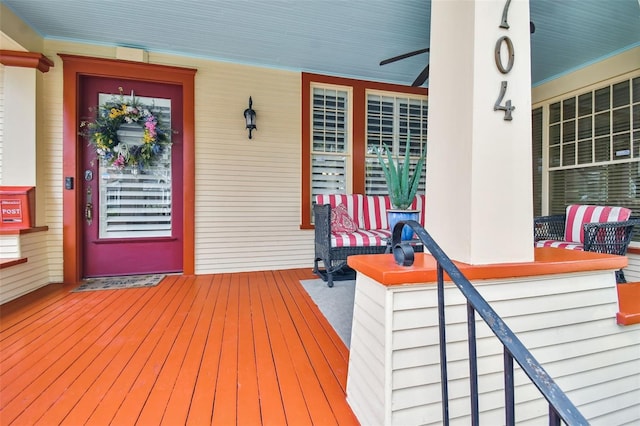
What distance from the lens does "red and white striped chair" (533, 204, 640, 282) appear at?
2650 millimetres

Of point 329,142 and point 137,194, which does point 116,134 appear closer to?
point 137,194

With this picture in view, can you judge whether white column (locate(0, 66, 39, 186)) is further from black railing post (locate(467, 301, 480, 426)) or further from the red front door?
black railing post (locate(467, 301, 480, 426))

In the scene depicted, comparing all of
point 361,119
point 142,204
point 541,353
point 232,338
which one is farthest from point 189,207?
point 541,353

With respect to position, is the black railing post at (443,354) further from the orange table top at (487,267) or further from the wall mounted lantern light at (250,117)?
the wall mounted lantern light at (250,117)

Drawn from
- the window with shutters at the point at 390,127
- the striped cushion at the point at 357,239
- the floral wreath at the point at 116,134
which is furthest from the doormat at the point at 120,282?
the window with shutters at the point at 390,127

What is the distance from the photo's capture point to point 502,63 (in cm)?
112

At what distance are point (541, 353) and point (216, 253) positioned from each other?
3.37m

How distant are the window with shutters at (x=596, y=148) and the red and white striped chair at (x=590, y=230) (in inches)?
21.9

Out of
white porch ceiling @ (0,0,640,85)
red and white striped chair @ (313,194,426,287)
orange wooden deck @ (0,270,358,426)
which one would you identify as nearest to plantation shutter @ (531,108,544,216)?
white porch ceiling @ (0,0,640,85)

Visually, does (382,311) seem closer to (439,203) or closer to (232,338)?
(439,203)

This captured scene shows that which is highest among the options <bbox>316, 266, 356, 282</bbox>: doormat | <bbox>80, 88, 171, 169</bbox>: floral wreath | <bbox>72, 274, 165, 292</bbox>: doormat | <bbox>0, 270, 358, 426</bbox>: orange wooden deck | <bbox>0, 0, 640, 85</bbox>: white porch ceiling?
<bbox>0, 0, 640, 85</bbox>: white porch ceiling

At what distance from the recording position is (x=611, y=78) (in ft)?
11.6

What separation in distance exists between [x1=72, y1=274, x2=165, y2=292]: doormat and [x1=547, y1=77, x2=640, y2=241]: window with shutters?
538 cm

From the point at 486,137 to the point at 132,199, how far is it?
12.2 ft
